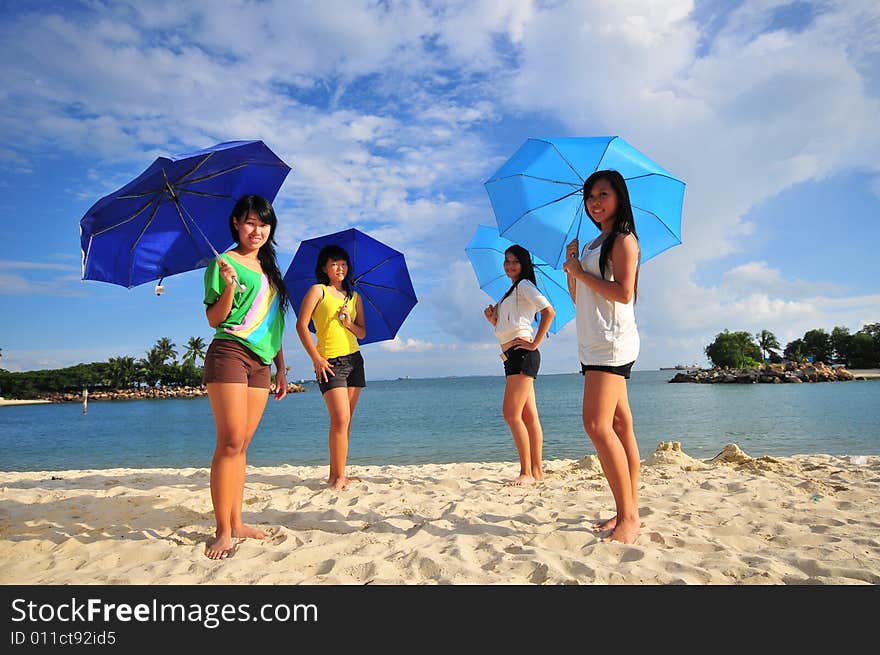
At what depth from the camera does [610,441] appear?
3.12m

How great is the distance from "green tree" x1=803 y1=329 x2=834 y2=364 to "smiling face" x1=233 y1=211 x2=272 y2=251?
114 meters

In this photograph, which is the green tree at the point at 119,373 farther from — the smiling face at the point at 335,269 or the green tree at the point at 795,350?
the green tree at the point at 795,350

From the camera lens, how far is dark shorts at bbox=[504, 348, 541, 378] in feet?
16.4

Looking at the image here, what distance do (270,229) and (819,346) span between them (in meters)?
117

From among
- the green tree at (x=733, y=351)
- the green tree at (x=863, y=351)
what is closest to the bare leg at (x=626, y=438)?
the green tree at (x=733, y=351)

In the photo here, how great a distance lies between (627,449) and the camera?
135 inches

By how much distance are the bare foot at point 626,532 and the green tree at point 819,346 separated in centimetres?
11274

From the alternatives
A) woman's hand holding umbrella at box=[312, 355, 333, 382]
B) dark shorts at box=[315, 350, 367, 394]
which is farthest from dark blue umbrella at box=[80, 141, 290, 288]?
dark shorts at box=[315, 350, 367, 394]

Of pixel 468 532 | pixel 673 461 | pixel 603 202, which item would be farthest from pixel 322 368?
pixel 673 461

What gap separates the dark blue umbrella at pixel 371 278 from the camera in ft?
19.0

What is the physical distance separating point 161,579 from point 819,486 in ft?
17.2

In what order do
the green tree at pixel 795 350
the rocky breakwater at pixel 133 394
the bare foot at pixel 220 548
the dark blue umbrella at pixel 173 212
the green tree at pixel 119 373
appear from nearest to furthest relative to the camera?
the bare foot at pixel 220 548
the dark blue umbrella at pixel 173 212
the rocky breakwater at pixel 133 394
the green tree at pixel 119 373
the green tree at pixel 795 350

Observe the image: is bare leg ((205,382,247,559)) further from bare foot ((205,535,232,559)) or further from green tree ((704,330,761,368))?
green tree ((704,330,761,368))
